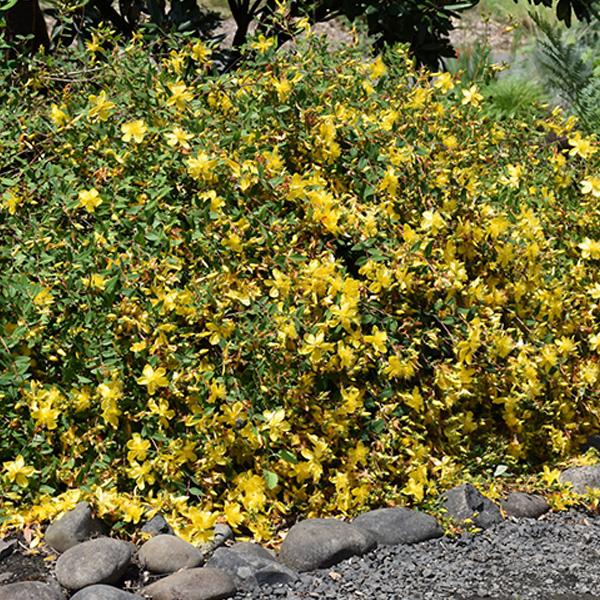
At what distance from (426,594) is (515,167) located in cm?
197

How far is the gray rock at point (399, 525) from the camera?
3383 mm

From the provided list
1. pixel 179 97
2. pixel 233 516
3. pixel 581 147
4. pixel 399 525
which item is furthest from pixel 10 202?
pixel 581 147

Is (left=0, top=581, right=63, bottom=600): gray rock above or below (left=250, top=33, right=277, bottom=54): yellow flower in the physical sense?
below

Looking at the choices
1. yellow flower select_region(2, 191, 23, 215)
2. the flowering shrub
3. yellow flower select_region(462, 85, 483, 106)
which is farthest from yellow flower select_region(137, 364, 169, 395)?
yellow flower select_region(462, 85, 483, 106)

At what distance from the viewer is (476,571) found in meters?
3.23

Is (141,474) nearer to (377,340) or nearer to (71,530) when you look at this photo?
(71,530)

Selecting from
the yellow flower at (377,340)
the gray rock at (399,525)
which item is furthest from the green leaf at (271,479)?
the yellow flower at (377,340)

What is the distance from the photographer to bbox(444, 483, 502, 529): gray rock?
354 centimetres

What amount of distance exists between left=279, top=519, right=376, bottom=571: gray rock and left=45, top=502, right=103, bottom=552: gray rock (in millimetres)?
533

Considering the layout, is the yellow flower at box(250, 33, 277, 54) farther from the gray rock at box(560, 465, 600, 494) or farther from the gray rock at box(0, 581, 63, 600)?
the gray rock at box(0, 581, 63, 600)

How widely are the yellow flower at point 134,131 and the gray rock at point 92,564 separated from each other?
53.4 inches

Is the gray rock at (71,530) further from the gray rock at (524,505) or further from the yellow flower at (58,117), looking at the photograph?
the yellow flower at (58,117)

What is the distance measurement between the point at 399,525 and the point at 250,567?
52cm

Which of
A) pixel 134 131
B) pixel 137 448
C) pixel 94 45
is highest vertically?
pixel 94 45
